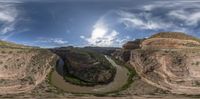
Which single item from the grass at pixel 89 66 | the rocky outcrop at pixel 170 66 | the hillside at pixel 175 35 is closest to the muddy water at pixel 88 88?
the grass at pixel 89 66

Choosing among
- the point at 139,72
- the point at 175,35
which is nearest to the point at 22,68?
the point at 139,72

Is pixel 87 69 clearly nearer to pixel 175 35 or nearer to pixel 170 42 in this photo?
pixel 170 42

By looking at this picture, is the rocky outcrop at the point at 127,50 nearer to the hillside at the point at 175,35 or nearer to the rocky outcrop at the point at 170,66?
the rocky outcrop at the point at 170,66

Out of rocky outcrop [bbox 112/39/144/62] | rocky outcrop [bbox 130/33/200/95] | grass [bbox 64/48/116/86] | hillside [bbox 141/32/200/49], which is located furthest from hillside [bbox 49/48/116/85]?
hillside [bbox 141/32/200/49]

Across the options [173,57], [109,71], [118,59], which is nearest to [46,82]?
[109,71]

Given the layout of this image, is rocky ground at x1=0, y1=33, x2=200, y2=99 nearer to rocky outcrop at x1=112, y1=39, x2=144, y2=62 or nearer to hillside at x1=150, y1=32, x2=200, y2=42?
rocky outcrop at x1=112, y1=39, x2=144, y2=62

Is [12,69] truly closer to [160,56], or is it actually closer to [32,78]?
[32,78]

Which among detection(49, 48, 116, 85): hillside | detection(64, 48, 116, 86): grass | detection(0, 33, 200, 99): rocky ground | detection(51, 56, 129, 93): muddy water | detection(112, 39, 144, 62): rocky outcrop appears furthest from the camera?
detection(112, 39, 144, 62): rocky outcrop

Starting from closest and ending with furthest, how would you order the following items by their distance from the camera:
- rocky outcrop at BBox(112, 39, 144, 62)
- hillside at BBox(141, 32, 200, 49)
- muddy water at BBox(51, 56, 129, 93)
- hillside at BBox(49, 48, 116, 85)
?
1. muddy water at BBox(51, 56, 129, 93)
2. hillside at BBox(49, 48, 116, 85)
3. hillside at BBox(141, 32, 200, 49)
4. rocky outcrop at BBox(112, 39, 144, 62)
